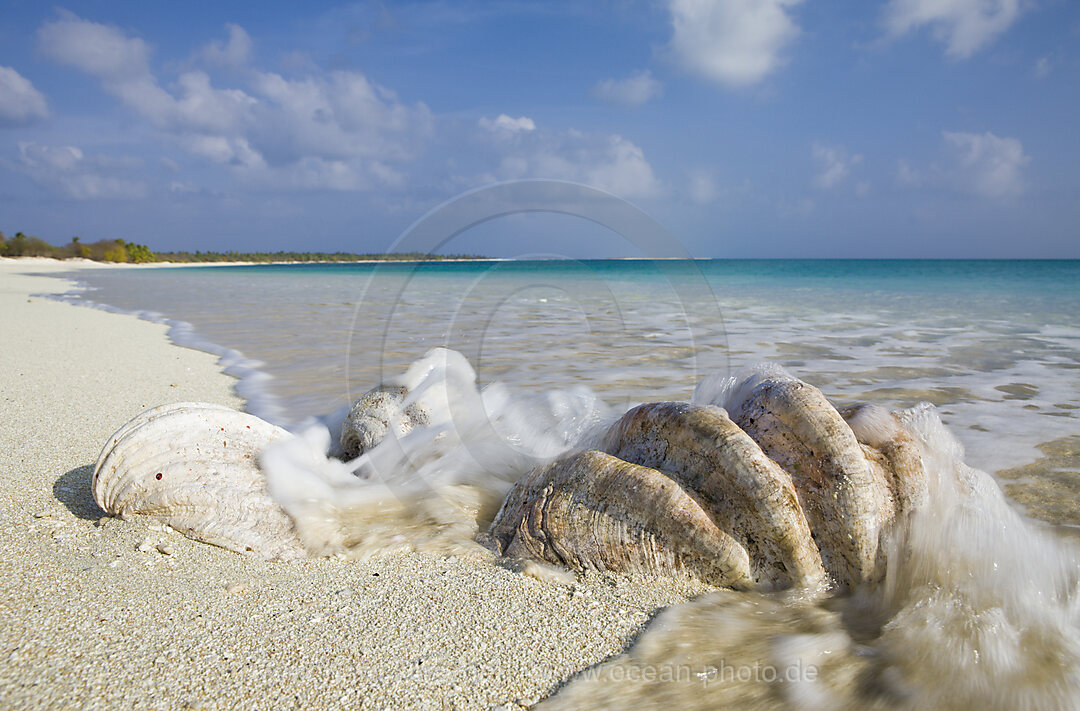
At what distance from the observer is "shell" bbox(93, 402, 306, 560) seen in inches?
108

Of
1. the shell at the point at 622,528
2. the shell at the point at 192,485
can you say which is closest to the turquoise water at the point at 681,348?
the shell at the point at 192,485

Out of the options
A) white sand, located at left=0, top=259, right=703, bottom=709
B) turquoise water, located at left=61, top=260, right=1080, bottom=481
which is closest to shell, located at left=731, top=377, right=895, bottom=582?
white sand, located at left=0, top=259, right=703, bottom=709

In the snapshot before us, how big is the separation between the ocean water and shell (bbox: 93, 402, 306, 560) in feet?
0.49

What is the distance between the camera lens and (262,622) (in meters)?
2.06

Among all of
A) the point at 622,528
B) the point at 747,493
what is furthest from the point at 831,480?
the point at 622,528

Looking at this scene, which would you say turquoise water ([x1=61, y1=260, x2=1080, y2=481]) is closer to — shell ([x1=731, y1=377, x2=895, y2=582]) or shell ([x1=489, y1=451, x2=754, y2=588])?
shell ([x1=731, y1=377, x2=895, y2=582])

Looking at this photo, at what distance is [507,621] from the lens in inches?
83.6

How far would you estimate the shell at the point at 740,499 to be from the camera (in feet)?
7.73

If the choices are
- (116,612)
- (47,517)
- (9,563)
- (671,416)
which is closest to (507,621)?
(671,416)

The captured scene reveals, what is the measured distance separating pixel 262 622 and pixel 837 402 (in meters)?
4.45

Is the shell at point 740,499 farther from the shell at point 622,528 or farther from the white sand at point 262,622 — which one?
the white sand at point 262,622

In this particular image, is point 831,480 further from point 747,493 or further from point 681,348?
point 681,348

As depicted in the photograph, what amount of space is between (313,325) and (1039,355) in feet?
36.3

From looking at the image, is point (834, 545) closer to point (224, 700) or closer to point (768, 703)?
point (768, 703)
